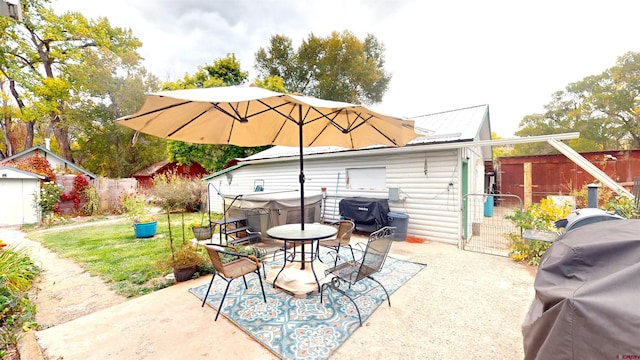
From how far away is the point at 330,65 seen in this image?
18.9 meters

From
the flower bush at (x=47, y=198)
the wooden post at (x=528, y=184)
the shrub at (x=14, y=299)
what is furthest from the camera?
the wooden post at (x=528, y=184)

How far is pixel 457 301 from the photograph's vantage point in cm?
326

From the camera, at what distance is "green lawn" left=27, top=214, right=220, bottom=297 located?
159 inches

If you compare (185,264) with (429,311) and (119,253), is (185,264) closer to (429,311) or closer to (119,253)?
(119,253)

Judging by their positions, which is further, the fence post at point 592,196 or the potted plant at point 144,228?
the potted plant at point 144,228

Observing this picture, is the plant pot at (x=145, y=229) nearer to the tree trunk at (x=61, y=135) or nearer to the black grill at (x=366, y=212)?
the black grill at (x=366, y=212)

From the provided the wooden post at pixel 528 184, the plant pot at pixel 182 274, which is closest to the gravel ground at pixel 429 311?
the plant pot at pixel 182 274

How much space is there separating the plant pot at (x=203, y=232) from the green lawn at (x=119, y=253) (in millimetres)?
472

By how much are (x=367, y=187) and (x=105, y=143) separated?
22544 mm

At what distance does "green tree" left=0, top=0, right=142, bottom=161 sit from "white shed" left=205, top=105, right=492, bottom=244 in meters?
15.9

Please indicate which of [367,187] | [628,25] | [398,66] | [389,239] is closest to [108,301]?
[389,239]

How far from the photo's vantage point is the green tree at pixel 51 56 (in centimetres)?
1391

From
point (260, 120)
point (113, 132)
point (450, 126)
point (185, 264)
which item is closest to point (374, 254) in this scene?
point (260, 120)

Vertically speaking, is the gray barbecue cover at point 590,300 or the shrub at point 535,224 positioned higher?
the gray barbecue cover at point 590,300
